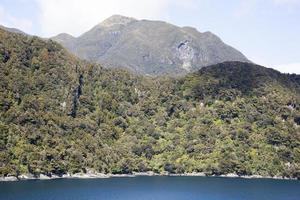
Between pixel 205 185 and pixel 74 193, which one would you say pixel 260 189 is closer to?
pixel 205 185

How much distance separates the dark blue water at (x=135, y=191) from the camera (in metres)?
155

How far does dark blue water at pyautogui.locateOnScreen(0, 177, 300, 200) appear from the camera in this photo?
155250 millimetres

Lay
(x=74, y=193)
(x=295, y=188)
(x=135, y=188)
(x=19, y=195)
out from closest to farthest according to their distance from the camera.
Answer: (x=19, y=195) → (x=74, y=193) → (x=135, y=188) → (x=295, y=188)

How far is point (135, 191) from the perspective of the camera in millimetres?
175875

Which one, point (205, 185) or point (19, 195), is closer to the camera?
point (19, 195)

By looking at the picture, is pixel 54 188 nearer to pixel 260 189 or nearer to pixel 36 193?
pixel 36 193

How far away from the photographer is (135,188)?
18462 cm

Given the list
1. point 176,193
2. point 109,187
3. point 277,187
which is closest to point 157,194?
point 176,193

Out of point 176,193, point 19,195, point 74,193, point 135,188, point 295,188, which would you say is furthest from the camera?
point 295,188

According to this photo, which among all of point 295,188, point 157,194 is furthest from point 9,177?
point 295,188

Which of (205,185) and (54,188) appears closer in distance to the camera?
(54,188)

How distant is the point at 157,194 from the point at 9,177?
2238 inches

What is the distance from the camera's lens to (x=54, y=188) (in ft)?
558

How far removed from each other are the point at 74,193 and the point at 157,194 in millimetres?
26013
